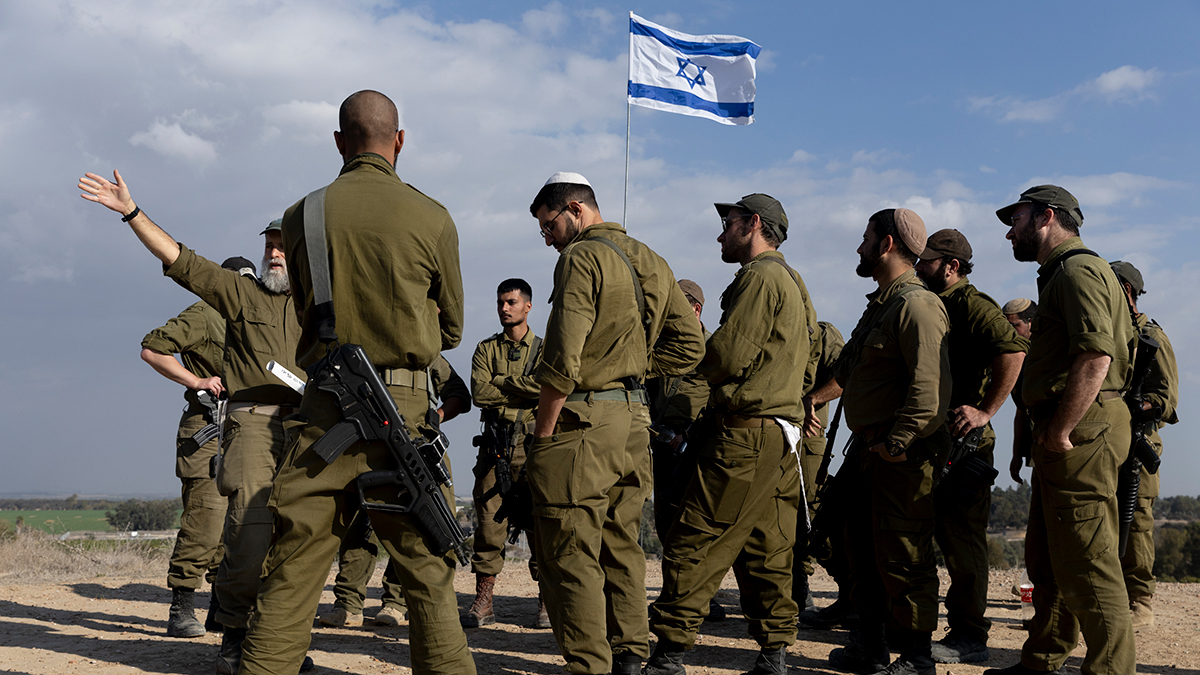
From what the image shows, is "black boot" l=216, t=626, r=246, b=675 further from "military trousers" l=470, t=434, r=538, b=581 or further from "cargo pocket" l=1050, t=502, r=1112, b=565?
"cargo pocket" l=1050, t=502, r=1112, b=565

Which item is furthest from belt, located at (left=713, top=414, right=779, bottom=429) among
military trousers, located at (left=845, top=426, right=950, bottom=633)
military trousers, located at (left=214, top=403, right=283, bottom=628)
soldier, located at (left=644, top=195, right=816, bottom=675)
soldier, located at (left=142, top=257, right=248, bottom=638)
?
soldier, located at (left=142, top=257, right=248, bottom=638)

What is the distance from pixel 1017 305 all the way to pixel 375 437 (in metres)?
5.41

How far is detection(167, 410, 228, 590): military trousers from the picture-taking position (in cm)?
559

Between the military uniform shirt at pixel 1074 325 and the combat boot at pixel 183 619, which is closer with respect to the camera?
the military uniform shirt at pixel 1074 325

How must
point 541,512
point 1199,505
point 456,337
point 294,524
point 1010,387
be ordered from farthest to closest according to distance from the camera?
point 1199,505 → point 1010,387 → point 541,512 → point 456,337 → point 294,524

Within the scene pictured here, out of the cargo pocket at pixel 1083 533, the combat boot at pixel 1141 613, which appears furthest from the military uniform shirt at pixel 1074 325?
the combat boot at pixel 1141 613

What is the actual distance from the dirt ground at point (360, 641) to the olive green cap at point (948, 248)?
2.42 m

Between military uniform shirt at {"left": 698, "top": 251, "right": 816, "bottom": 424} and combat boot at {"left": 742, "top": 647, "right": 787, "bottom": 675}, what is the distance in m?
1.19

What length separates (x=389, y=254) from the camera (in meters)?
3.06

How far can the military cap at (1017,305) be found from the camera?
654 centimetres

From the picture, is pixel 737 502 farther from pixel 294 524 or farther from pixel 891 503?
pixel 294 524

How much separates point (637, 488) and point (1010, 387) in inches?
95.1

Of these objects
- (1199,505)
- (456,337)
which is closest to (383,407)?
(456,337)

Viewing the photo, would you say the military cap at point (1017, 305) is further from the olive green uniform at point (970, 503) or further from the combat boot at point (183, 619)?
the combat boot at point (183, 619)
